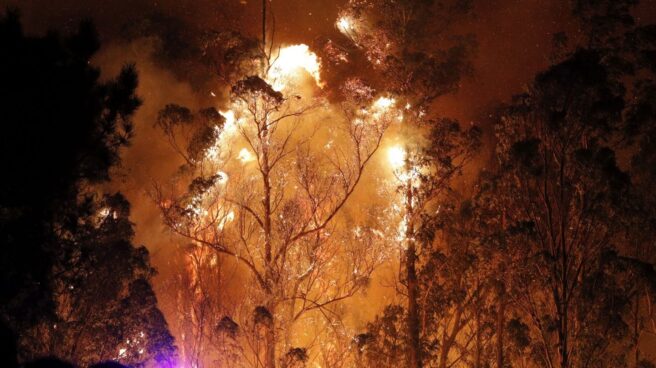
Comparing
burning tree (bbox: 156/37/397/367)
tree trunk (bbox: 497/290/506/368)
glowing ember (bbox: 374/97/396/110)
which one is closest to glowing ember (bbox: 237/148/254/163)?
burning tree (bbox: 156/37/397/367)

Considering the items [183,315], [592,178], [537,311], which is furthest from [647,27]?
[183,315]

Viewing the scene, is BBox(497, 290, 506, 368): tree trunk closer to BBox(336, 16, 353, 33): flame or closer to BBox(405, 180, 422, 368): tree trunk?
BBox(405, 180, 422, 368): tree trunk

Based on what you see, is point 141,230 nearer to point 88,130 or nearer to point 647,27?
point 88,130

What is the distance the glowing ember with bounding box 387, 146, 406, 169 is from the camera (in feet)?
56.5

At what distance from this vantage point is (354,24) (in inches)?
704

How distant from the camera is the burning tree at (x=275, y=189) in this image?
16000mm

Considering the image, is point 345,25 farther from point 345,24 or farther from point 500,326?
point 500,326

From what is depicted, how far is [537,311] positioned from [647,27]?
6061mm

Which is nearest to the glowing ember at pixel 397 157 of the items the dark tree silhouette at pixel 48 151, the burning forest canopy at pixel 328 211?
the burning forest canopy at pixel 328 211

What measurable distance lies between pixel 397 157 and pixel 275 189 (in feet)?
11.4

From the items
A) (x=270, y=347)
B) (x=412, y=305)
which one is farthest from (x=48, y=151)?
(x=412, y=305)

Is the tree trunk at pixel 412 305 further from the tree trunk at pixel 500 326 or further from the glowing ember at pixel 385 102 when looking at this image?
the glowing ember at pixel 385 102

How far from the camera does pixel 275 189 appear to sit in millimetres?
17312

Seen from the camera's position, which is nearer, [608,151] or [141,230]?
[608,151]
